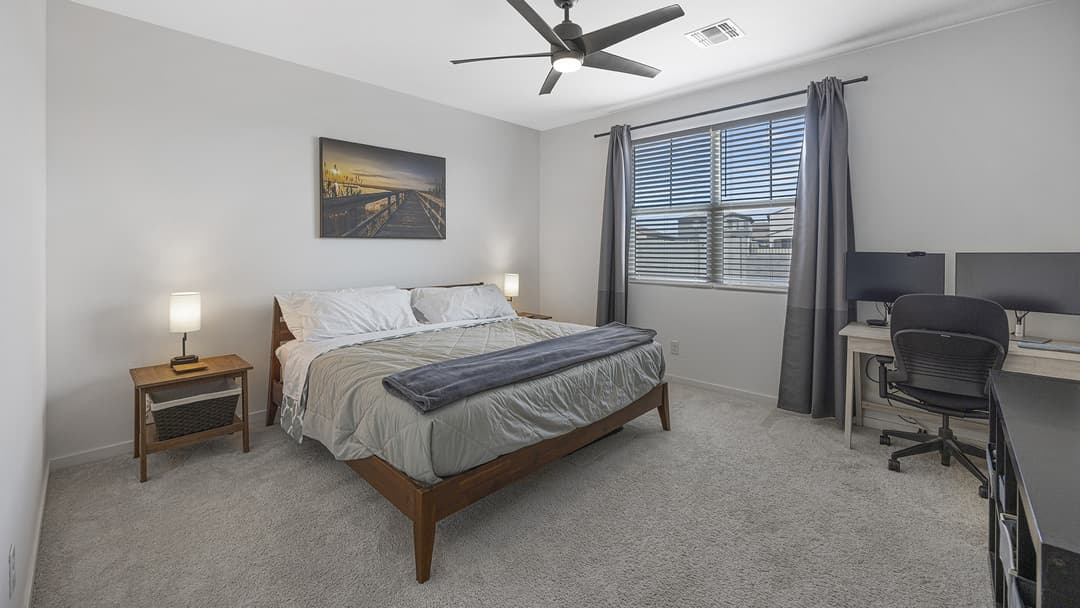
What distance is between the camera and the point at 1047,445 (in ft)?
2.85

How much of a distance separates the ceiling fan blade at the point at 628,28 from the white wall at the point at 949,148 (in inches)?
50.2

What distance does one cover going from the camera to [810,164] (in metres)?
3.45

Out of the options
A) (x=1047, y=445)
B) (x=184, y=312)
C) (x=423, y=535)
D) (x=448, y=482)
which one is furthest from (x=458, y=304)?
(x=1047, y=445)

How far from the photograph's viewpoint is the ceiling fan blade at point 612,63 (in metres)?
2.71

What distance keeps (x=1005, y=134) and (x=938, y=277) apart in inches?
36.0

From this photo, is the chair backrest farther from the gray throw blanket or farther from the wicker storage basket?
the wicker storage basket

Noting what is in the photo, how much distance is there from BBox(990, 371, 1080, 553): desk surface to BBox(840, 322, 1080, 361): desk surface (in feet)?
5.02

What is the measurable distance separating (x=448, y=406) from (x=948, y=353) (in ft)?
8.31

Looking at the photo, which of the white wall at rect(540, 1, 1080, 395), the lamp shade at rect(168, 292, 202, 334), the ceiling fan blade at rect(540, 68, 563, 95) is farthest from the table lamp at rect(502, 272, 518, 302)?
the lamp shade at rect(168, 292, 202, 334)

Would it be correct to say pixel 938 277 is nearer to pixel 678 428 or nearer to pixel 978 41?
pixel 978 41

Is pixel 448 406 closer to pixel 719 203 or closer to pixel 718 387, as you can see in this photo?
pixel 718 387

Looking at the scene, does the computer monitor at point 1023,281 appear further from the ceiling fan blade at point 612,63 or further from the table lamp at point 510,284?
the table lamp at point 510,284

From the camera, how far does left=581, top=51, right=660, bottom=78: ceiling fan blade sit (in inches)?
107

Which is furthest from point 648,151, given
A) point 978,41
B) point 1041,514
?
point 1041,514
